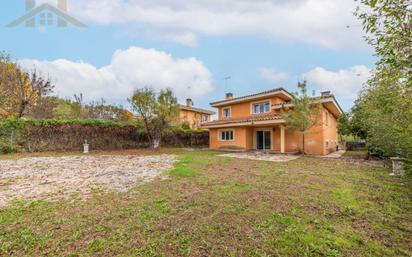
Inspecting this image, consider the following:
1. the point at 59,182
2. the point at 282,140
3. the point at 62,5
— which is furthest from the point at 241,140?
the point at 62,5

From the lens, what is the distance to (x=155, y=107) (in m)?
16.8

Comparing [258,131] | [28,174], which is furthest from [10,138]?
[258,131]

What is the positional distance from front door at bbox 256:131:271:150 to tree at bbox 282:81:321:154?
11.1 feet

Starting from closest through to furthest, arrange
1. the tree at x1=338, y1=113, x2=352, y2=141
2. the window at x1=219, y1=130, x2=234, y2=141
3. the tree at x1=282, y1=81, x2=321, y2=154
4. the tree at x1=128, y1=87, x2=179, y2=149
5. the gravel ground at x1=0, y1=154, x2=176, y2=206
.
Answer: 1. the gravel ground at x1=0, y1=154, x2=176, y2=206
2. the tree at x1=282, y1=81, x2=321, y2=154
3. the tree at x1=128, y1=87, x2=179, y2=149
4. the window at x1=219, y1=130, x2=234, y2=141
5. the tree at x1=338, y1=113, x2=352, y2=141

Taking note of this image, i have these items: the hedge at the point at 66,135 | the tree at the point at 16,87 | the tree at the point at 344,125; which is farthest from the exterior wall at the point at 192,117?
the tree at the point at 344,125

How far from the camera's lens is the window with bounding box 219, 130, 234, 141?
19.0 m

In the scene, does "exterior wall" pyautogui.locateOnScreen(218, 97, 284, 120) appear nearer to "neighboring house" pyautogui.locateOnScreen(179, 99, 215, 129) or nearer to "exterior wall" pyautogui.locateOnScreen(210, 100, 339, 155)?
"exterior wall" pyautogui.locateOnScreen(210, 100, 339, 155)

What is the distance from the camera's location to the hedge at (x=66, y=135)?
14094 mm

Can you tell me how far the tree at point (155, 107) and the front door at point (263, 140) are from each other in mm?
8283

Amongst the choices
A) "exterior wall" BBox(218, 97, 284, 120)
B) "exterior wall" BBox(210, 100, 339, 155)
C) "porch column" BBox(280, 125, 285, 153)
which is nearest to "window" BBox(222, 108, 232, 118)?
"exterior wall" BBox(218, 97, 284, 120)

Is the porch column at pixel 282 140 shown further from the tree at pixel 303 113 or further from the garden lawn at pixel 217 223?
the garden lawn at pixel 217 223

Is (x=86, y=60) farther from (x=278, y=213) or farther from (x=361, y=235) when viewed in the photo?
(x=361, y=235)

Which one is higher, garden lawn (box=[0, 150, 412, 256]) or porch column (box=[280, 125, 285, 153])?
porch column (box=[280, 125, 285, 153])

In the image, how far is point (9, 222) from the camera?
11.3ft
